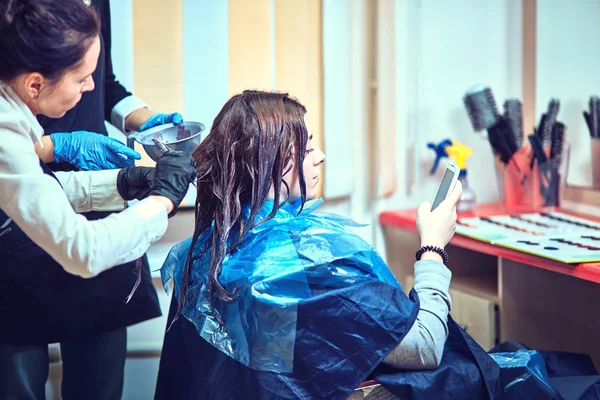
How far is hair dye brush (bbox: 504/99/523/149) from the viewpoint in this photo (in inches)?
92.4

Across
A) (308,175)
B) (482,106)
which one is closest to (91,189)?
(308,175)

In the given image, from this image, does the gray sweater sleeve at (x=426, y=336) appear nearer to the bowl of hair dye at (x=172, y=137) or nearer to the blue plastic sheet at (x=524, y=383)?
the blue plastic sheet at (x=524, y=383)

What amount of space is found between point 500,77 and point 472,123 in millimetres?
294

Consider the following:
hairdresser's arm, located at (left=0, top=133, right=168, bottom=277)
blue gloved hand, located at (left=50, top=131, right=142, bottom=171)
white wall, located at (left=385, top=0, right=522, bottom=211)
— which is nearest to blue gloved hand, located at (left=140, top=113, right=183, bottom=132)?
blue gloved hand, located at (left=50, top=131, right=142, bottom=171)

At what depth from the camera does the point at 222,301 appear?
1.31 m

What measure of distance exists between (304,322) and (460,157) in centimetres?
129

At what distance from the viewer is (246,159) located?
1.36m

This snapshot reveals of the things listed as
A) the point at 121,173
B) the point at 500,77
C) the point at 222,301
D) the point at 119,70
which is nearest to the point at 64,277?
the point at 121,173

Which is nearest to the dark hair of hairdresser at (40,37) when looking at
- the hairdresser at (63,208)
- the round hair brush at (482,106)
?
the hairdresser at (63,208)

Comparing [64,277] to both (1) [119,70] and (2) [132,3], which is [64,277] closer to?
(1) [119,70]

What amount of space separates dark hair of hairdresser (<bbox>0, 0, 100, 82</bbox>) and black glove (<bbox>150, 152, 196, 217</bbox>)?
22 centimetres

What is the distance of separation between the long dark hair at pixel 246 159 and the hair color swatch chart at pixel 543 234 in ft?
2.33

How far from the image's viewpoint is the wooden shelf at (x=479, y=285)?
207 cm

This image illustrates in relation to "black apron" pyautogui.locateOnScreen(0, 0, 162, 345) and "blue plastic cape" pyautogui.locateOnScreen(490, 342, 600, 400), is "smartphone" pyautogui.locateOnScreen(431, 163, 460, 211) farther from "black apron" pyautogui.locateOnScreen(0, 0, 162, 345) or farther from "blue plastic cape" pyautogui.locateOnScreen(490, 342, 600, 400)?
"black apron" pyautogui.locateOnScreen(0, 0, 162, 345)
